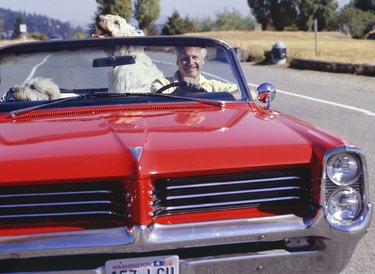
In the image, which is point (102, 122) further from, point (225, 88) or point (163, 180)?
point (225, 88)

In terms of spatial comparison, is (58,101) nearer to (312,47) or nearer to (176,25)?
(312,47)

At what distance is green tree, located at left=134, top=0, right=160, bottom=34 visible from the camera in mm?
64438

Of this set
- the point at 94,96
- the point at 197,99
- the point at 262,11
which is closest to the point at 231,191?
the point at 197,99

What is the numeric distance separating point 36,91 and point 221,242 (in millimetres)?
1955

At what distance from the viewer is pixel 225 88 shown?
4.06 metres

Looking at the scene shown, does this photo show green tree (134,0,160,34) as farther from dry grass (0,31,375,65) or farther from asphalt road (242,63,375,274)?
asphalt road (242,63,375,274)

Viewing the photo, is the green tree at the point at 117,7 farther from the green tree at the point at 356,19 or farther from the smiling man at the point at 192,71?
the smiling man at the point at 192,71

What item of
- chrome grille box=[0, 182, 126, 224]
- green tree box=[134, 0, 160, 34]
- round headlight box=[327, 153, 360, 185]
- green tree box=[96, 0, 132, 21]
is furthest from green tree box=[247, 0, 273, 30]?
chrome grille box=[0, 182, 126, 224]

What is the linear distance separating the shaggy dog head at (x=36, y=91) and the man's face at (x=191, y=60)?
868 millimetres

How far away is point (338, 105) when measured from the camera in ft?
35.5

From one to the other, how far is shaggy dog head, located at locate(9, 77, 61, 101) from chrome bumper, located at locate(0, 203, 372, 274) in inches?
62.0

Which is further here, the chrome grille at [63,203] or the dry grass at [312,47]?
the dry grass at [312,47]

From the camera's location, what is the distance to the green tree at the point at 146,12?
64438mm

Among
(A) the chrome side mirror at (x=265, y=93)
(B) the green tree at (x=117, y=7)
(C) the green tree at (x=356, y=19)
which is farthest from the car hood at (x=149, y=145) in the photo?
(C) the green tree at (x=356, y=19)
